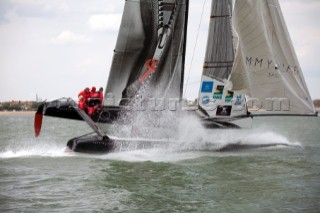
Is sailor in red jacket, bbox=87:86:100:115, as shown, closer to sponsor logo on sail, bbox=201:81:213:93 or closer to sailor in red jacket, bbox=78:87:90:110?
sailor in red jacket, bbox=78:87:90:110

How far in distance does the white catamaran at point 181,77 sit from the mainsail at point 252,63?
0.03 metres

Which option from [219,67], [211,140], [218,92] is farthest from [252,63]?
[211,140]

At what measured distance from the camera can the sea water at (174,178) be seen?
9.78 m

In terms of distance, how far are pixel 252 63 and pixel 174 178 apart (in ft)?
19.1

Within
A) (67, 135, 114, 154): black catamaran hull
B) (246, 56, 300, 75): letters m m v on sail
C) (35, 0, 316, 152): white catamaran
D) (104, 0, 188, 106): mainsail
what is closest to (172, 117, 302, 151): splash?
(35, 0, 316, 152): white catamaran

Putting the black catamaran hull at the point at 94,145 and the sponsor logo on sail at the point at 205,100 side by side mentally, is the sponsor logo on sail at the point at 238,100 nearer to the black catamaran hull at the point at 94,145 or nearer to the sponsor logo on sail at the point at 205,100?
the sponsor logo on sail at the point at 205,100

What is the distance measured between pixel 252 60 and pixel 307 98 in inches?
86.3

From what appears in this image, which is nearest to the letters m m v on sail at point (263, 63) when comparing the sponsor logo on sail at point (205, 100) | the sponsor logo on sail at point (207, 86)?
the sponsor logo on sail at point (207, 86)

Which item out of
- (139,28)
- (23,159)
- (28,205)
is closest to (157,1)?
(139,28)

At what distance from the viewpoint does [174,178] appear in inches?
487

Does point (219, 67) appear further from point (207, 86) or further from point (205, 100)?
point (205, 100)

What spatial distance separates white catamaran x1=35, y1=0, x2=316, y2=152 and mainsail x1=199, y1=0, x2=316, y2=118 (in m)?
0.03

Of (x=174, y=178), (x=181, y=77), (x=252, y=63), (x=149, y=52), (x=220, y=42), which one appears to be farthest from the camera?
(x=149, y=52)

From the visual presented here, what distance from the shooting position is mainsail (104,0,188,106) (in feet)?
57.6
